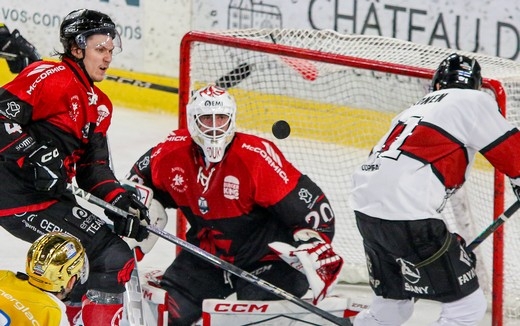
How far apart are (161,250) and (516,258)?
154 cm

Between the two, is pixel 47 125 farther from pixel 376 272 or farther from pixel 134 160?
pixel 134 160

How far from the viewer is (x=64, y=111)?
3922mm

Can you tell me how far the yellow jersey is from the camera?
2971 mm

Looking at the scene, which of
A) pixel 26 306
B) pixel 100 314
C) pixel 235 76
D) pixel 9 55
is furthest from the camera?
pixel 9 55

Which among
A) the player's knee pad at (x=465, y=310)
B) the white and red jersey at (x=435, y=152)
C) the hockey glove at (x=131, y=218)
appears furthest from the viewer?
the hockey glove at (x=131, y=218)

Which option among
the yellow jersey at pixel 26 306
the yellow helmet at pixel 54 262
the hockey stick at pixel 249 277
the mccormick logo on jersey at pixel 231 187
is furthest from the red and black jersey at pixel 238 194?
the yellow jersey at pixel 26 306

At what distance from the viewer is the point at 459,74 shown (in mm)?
3756

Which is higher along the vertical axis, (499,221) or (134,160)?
(499,221)

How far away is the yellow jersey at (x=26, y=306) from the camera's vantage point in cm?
297

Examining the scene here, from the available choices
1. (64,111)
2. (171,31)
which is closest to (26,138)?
(64,111)

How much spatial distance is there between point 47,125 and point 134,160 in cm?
257

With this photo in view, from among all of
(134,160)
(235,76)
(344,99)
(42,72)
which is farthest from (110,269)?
(134,160)

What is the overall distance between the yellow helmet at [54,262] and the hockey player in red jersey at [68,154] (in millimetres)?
628

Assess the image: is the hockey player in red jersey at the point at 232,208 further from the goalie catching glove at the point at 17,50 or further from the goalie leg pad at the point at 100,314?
the goalie catching glove at the point at 17,50
